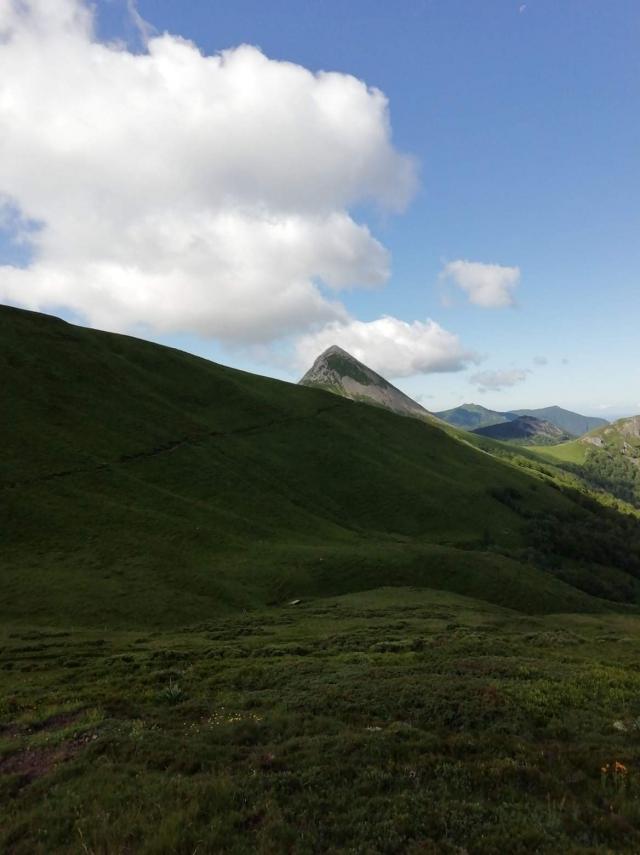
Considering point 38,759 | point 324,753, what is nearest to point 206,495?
point 38,759

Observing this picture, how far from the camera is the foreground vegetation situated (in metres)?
11.2

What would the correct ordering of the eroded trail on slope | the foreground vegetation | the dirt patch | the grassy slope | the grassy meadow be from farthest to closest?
the eroded trail on slope
the grassy slope
the dirt patch
the grassy meadow
the foreground vegetation

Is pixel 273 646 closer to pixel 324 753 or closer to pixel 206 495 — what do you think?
pixel 324 753

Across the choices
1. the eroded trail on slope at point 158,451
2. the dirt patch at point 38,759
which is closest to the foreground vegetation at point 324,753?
the dirt patch at point 38,759

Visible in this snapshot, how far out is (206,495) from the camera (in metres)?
83.2

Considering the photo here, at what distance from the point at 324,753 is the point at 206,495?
7114cm

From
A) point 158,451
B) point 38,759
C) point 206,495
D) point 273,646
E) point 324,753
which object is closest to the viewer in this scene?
point 324,753

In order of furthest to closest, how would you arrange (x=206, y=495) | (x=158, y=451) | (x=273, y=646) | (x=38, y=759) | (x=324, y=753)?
(x=158, y=451) < (x=206, y=495) < (x=273, y=646) < (x=38, y=759) < (x=324, y=753)

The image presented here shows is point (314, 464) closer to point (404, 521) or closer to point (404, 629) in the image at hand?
point (404, 521)

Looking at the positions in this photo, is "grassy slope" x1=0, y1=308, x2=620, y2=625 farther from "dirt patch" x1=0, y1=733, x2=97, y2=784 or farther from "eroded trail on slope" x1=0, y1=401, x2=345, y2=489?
"dirt patch" x1=0, y1=733, x2=97, y2=784

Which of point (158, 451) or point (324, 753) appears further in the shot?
point (158, 451)

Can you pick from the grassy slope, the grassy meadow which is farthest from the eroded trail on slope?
the grassy meadow

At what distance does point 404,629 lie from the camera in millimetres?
40156

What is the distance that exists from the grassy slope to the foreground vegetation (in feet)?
76.1
